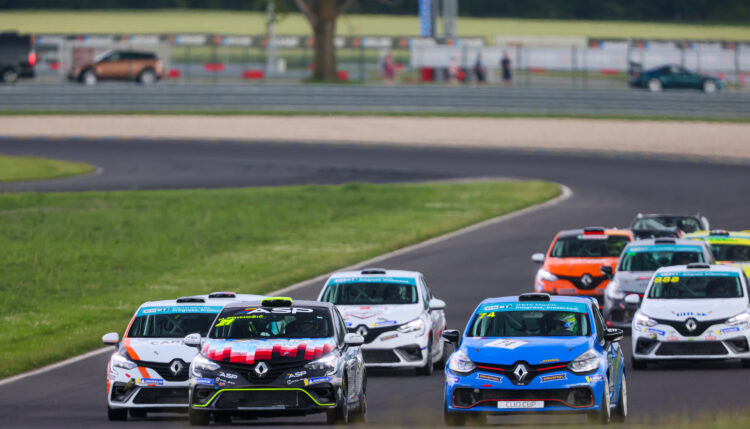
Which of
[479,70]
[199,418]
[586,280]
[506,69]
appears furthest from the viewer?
[479,70]

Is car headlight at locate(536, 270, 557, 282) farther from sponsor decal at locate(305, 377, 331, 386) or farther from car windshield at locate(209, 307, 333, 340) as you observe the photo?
sponsor decal at locate(305, 377, 331, 386)

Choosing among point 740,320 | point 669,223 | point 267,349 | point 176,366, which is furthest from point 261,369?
point 669,223

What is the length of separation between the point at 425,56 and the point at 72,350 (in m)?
48.9

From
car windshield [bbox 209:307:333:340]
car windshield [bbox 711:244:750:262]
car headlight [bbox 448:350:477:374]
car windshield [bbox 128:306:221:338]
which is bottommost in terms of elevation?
car windshield [bbox 711:244:750:262]

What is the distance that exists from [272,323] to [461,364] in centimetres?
241

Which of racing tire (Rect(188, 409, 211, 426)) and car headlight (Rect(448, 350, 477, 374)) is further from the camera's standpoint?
racing tire (Rect(188, 409, 211, 426))

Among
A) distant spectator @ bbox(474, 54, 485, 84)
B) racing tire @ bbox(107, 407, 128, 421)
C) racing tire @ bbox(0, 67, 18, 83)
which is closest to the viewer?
racing tire @ bbox(107, 407, 128, 421)

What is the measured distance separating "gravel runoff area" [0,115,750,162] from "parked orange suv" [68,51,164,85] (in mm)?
11414

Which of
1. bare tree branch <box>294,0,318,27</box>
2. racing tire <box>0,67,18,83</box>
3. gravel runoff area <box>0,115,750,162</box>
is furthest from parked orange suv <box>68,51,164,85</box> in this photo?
gravel runoff area <box>0,115,750,162</box>

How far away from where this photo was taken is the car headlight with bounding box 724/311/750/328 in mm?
19312

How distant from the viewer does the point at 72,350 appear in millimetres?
22578

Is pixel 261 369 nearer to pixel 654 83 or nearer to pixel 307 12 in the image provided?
pixel 654 83

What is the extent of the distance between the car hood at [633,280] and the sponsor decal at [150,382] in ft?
32.8

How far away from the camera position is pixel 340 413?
46.9ft
